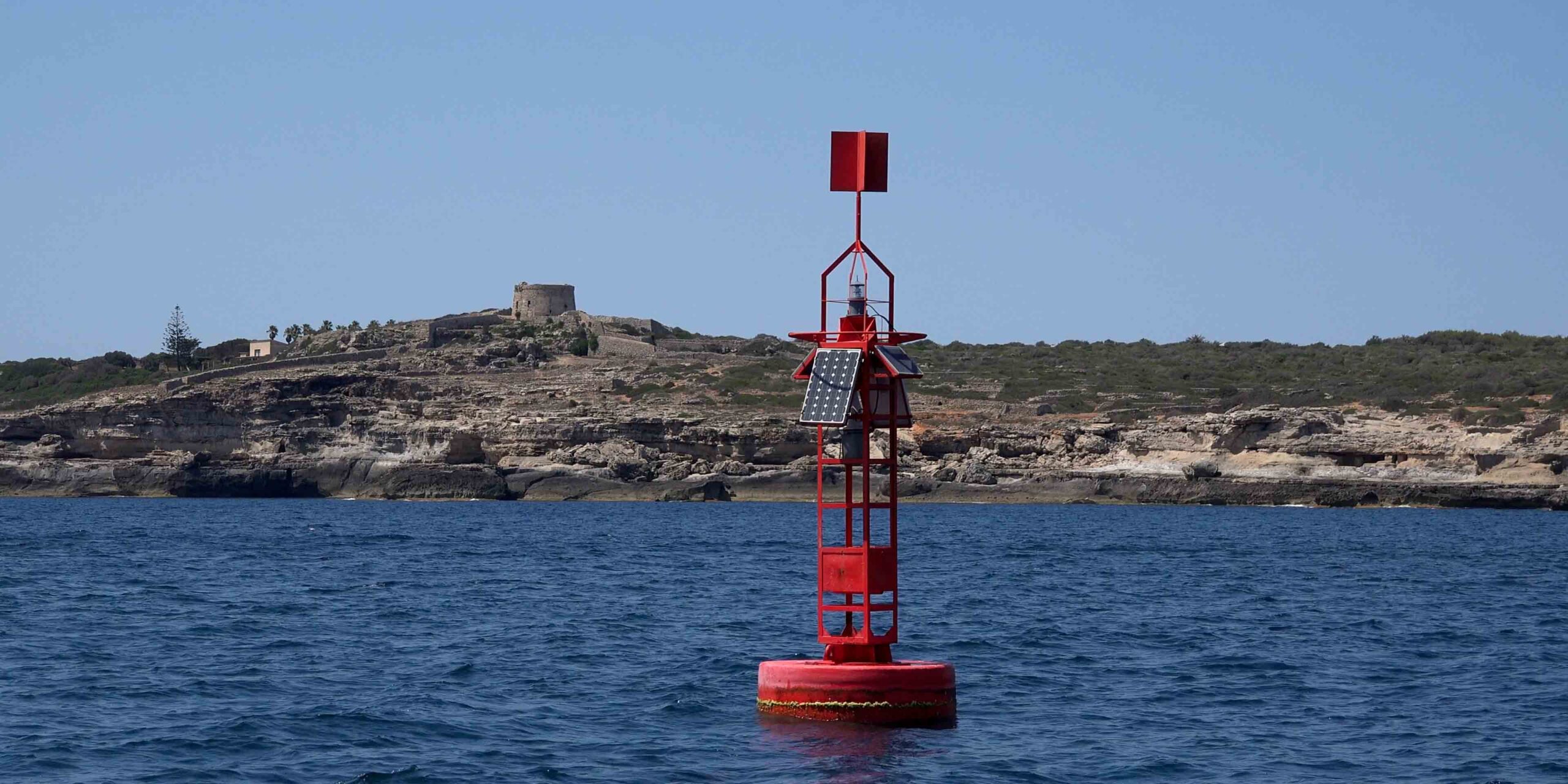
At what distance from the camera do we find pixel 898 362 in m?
17.7

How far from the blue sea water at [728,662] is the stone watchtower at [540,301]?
71.3m

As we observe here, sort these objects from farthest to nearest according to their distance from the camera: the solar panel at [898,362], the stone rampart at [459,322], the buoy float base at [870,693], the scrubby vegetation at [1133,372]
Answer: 1. the stone rampart at [459,322]
2. the scrubby vegetation at [1133,372]
3. the solar panel at [898,362]
4. the buoy float base at [870,693]

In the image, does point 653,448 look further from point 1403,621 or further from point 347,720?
point 347,720

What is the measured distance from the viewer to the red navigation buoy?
17406 millimetres

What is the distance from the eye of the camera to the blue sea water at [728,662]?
1644cm

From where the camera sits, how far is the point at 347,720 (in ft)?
59.8

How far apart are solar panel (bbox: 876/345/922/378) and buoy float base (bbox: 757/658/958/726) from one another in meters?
2.90

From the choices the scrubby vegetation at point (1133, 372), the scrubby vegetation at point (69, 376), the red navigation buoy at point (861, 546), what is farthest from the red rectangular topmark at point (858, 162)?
the scrubby vegetation at point (69, 376)

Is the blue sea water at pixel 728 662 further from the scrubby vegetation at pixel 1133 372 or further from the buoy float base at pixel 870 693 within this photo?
the scrubby vegetation at pixel 1133 372

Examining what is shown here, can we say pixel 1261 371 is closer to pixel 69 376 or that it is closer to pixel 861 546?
pixel 69 376

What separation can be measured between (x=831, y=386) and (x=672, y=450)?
6419 cm

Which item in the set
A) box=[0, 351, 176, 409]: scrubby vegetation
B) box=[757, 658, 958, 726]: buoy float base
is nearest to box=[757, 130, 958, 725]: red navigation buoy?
box=[757, 658, 958, 726]: buoy float base

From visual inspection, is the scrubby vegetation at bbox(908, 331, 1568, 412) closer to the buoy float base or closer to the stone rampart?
the stone rampart

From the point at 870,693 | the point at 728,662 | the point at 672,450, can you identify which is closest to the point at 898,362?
the point at 870,693
